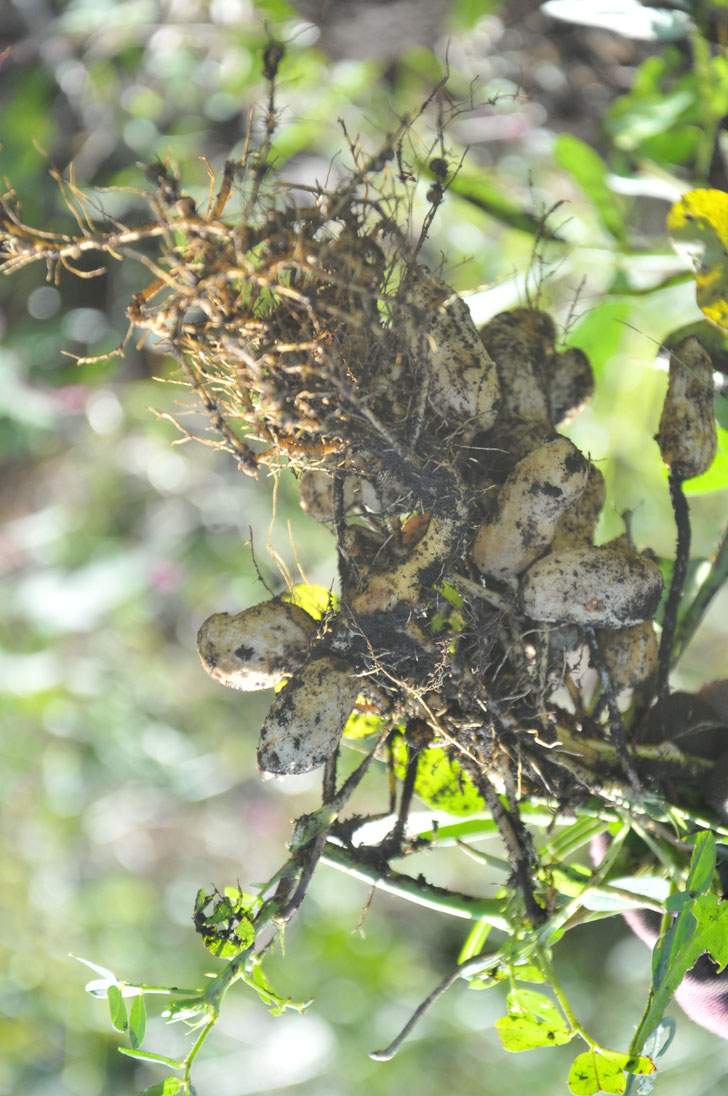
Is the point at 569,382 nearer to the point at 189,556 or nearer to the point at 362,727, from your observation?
the point at 362,727

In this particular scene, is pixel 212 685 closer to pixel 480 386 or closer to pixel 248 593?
pixel 248 593

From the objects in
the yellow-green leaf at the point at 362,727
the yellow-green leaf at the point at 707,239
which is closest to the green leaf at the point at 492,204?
the yellow-green leaf at the point at 707,239

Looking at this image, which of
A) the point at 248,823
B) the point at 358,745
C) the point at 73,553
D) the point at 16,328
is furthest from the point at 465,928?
the point at 16,328

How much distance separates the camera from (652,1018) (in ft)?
1.28

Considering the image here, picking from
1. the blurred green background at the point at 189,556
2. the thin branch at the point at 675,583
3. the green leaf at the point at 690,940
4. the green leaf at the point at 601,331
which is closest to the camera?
the green leaf at the point at 690,940

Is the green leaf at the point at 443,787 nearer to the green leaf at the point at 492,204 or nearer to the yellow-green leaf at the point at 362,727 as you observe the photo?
the yellow-green leaf at the point at 362,727

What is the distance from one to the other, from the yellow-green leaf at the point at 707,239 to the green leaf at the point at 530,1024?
15.3 inches

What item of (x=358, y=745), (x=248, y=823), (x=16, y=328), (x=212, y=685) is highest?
(x=358, y=745)

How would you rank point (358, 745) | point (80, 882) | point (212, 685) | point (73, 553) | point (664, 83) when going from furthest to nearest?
point (80, 882) < point (212, 685) < point (73, 553) < point (664, 83) < point (358, 745)

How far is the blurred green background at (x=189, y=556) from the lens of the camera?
44.0 inches

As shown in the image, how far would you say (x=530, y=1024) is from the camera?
418 millimetres

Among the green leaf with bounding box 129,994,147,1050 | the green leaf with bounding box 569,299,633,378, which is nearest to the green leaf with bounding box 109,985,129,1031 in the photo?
the green leaf with bounding box 129,994,147,1050

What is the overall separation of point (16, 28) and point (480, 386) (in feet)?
4.12

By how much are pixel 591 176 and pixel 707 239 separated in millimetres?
325
